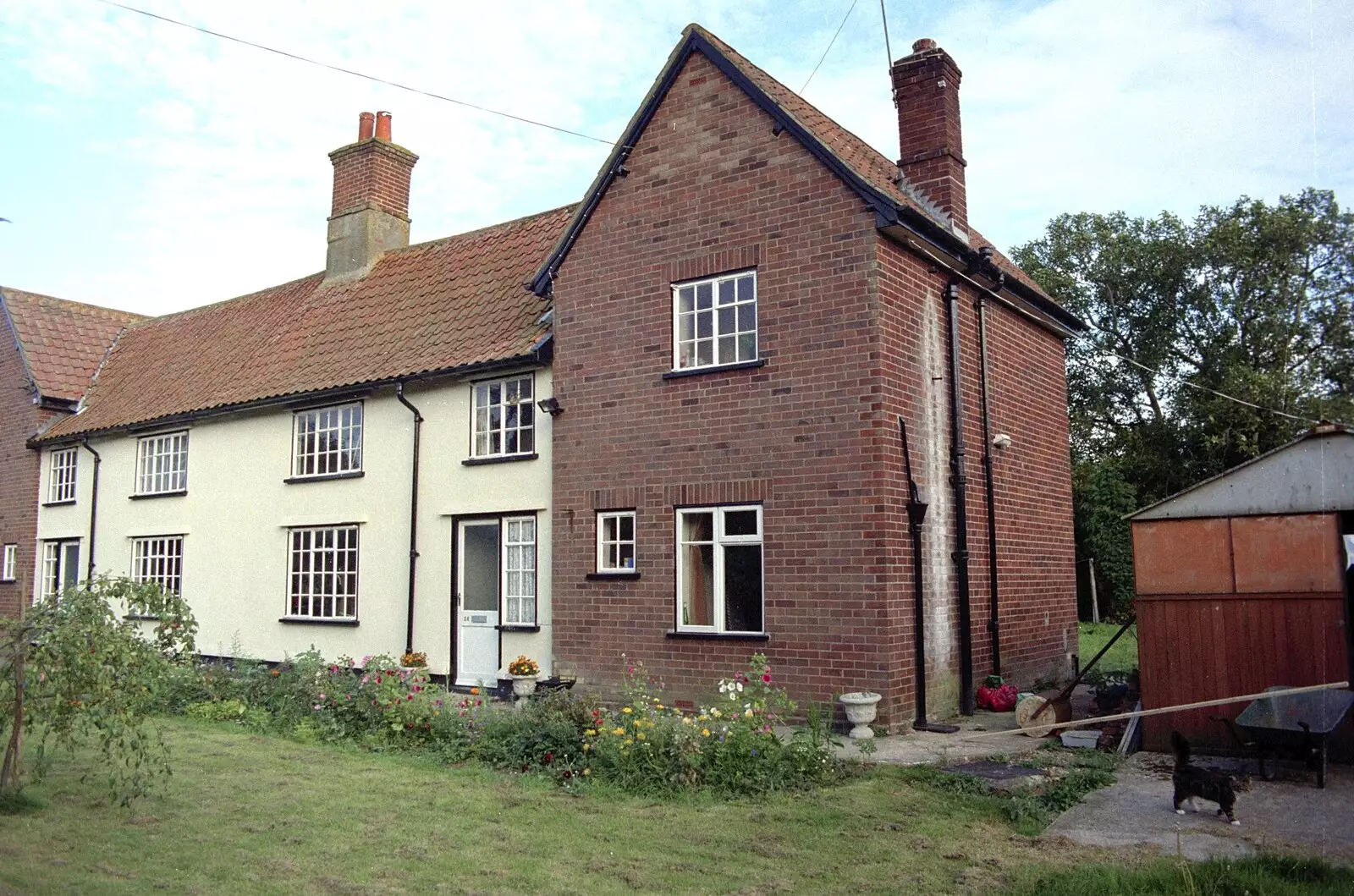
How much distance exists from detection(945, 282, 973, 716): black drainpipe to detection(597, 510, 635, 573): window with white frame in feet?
13.7

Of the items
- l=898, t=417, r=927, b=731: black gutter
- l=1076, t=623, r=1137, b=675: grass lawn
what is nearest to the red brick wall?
l=898, t=417, r=927, b=731: black gutter

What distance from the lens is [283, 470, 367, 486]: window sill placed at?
17.5 metres

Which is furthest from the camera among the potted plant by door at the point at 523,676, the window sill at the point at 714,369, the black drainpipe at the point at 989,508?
the black drainpipe at the point at 989,508

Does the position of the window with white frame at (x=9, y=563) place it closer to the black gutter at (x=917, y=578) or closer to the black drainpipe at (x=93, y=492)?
the black drainpipe at (x=93, y=492)

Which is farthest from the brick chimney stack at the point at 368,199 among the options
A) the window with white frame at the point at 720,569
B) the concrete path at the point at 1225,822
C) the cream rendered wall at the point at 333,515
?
the concrete path at the point at 1225,822

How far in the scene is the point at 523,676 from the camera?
1392cm

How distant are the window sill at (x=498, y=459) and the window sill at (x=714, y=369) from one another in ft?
8.81

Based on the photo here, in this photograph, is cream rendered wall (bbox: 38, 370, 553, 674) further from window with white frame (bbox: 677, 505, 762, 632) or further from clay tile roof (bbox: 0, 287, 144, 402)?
clay tile roof (bbox: 0, 287, 144, 402)

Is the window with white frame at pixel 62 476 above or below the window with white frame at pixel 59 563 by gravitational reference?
above

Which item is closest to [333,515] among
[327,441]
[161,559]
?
[327,441]

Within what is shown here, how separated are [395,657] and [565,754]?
7093 millimetres

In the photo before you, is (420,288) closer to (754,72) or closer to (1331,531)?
(754,72)

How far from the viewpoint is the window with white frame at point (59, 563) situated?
76.5 feet

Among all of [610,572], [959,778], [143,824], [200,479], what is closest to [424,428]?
[610,572]
